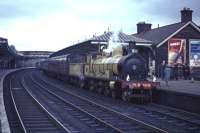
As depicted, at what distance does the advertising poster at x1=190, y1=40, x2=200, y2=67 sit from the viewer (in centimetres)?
3728

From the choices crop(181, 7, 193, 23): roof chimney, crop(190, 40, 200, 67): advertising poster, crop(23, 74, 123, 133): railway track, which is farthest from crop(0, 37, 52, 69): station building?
crop(23, 74, 123, 133): railway track

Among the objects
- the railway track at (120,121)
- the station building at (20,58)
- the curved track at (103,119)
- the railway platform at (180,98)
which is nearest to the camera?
the railway track at (120,121)

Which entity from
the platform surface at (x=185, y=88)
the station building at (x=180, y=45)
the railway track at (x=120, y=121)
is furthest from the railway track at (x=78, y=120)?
the station building at (x=180, y=45)

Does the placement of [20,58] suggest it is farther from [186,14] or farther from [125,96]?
[125,96]

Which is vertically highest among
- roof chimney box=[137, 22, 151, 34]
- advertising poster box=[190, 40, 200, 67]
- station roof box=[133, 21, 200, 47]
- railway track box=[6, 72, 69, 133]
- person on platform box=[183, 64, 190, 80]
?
roof chimney box=[137, 22, 151, 34]

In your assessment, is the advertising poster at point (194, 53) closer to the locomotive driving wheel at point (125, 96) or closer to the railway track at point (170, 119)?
the locomotive driving wheel at point (125, 96)

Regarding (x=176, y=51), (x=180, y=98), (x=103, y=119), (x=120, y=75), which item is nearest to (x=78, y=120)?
(x=103, y=119)

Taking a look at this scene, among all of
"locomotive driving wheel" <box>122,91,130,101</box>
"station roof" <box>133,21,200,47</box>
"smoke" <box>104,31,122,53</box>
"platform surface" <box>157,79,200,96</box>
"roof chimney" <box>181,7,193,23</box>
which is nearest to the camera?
"platform surface" <box>157,79,200,96</box>

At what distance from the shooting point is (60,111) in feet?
60.7

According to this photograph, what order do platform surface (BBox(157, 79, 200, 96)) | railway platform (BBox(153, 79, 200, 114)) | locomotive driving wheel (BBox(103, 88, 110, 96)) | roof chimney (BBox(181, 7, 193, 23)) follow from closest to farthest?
railway platform (BBox(153, 79, 200, 114)), platform surface (BBox(157, 79, 200, 96)), locomotive driving wheel (BBox(103, 88, 110, 96)), roof chimney (BBox(181, 7, 193, 23))

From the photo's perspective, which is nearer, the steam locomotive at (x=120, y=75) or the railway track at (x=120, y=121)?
the railway track at (x=120, y=121)

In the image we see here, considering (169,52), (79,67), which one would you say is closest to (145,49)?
(169,52)

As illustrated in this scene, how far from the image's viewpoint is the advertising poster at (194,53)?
37281 millimetres

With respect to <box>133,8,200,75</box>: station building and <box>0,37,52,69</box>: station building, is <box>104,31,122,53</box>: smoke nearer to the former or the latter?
<box>133,8,200,75</box>: station building
